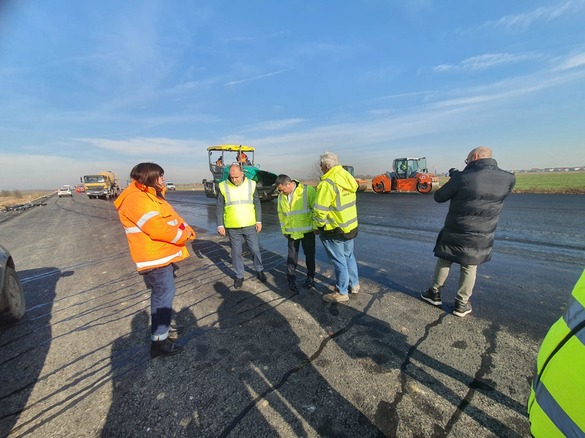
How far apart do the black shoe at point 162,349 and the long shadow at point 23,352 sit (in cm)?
89

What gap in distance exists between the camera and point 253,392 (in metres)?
2.09

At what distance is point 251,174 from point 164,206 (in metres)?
10.6

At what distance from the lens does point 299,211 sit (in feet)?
A: 12.5

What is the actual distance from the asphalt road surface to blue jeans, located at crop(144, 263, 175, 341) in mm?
268

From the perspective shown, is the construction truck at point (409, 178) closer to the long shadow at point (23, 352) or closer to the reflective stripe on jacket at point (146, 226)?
the reflective stripe on jacket at point (146, 226)

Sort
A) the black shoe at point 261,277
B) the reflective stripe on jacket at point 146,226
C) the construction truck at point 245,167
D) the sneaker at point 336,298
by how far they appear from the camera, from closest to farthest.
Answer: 1. the reflective stripe on jacket at point 146,226
2. the sneaker at point 336,298
3. the black shoe at point 261,277
4. the construction truck at point 245,167

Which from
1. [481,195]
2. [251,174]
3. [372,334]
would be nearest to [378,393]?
[372,334]

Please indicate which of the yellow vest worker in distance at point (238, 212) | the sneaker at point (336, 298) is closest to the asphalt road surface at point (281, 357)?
the sneaker at point (336, 298)

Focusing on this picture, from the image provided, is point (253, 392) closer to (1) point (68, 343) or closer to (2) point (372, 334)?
(2) point (372, 334)

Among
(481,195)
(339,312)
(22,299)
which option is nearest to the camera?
(481,195)

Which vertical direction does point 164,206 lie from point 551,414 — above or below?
above

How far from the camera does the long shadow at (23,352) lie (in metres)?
2.05

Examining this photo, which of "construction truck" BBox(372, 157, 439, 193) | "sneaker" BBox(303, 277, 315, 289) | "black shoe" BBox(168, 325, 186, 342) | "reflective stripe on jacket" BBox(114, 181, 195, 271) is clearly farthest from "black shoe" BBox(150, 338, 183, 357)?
"construction truck" BBox(372, 157, 439, 193)

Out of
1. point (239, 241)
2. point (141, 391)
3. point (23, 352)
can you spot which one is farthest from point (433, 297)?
point (23, 352)
